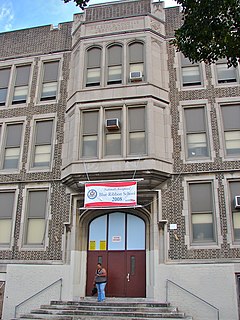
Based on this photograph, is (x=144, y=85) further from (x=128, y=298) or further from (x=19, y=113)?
(x=128, y=298)

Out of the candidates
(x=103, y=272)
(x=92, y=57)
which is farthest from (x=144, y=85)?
(x=103, y=272)

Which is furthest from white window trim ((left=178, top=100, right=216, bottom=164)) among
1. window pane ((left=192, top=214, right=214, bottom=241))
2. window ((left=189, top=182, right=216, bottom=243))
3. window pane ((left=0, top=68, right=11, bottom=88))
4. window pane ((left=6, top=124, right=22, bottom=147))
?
window pane ((left=0, top=68, right=11, bottom=88))

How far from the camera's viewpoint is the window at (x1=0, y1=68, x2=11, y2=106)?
1786 cm

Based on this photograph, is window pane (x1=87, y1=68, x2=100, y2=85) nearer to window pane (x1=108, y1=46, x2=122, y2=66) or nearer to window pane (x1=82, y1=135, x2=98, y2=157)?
window pane (x1=108, y1=46, x2=122, y2=66)

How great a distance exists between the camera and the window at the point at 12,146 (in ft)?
53.9

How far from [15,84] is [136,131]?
6898 mm

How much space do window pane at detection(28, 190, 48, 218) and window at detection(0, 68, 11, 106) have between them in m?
5.02

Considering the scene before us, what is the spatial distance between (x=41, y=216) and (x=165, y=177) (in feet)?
17.3

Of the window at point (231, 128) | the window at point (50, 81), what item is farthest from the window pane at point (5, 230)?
the window at point (231, 128)

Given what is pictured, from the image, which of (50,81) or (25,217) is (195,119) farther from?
(25,217)

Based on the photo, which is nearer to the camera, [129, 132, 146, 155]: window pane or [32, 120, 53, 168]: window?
[129, 132, 146, 155]: window pane

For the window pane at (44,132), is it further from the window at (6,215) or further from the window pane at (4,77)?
the window pane at (4,77)

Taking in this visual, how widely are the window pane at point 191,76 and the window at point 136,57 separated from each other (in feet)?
6.28

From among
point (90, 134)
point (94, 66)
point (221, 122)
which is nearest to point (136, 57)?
point (94, 66)
